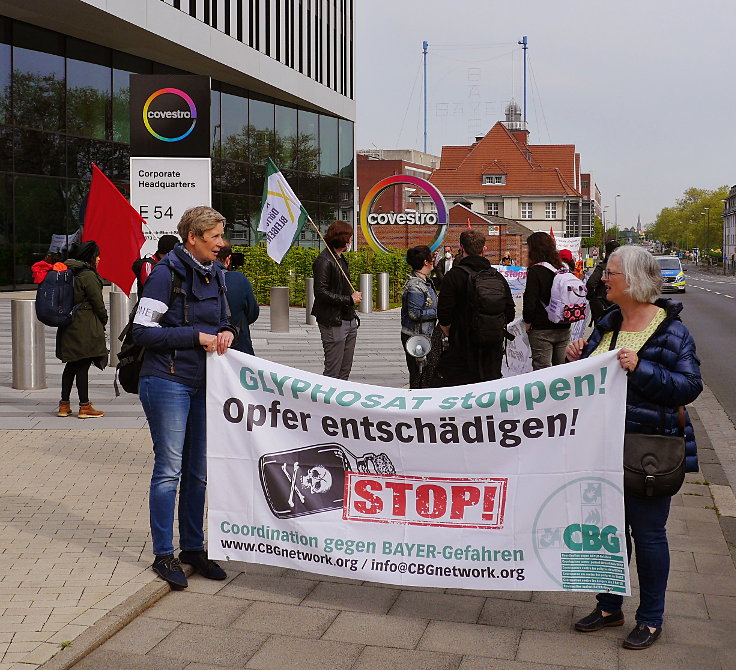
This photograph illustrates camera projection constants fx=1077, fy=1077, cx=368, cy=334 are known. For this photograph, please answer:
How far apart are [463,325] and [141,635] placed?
4447mm

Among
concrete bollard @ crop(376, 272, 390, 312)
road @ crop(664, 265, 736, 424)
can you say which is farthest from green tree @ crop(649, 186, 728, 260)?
concrete bollard @ crop(376, 272, 390, 312)

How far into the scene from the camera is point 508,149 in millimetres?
111688

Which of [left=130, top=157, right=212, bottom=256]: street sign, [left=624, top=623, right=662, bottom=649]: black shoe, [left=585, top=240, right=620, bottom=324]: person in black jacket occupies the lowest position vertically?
[left=624, top=623, right=662, bottom=649]: black shoe

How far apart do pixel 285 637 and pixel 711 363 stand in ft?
48.5

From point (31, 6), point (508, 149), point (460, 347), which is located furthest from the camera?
point (508, 149)

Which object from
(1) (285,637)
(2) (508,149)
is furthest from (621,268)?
(2) (508,149)

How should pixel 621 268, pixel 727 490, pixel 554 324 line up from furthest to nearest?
pixel 554 324 → pixel 727 490 → pixel 621 268

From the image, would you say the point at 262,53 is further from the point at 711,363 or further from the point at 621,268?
the point at 621,268

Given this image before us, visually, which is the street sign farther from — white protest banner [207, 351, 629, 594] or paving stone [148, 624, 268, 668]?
paving stone [148, 624, 268, 668]

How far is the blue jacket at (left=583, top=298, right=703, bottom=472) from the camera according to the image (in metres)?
4.47

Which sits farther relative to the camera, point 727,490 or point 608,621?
point 727,490

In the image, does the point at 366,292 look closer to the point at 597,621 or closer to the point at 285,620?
the point at 285,620

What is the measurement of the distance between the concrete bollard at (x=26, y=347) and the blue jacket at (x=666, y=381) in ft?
31.4

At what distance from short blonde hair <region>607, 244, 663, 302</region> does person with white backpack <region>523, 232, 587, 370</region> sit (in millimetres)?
4769
